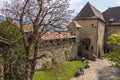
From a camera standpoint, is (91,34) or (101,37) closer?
(91,34)

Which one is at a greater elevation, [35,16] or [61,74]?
[35,16]

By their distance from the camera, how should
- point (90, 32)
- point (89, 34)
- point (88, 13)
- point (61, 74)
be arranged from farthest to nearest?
point (88, 13), point (89, 34), point (90, 32), point (61, 74)

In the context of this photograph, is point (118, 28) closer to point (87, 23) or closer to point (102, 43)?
point (102, 43)

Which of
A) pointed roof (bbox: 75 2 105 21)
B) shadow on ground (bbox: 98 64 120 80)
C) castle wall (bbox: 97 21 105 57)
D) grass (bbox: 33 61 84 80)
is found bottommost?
shadow on ground (bbox: 98 64 120 80)

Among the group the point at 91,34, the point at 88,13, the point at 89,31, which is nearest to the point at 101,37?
the point at 91,34

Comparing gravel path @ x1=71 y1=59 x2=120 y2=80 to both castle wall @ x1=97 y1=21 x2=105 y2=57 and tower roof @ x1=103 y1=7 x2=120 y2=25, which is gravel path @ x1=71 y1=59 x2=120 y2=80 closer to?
castle wall @ x1=97 y1=21 x2=105 y2=57

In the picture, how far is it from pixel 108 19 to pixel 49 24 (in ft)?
130

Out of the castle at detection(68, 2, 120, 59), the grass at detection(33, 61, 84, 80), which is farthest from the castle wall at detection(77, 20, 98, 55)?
the grass at detection(33, 61, 84, 80)

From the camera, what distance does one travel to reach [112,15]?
56438 mm

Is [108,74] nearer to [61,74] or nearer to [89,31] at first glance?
[61,74]

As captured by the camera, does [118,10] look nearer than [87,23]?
No

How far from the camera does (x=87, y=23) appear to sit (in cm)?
4925

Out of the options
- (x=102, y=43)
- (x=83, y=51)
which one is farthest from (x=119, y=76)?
(x=102, y=43)

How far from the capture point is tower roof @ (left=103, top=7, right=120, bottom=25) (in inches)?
2171
